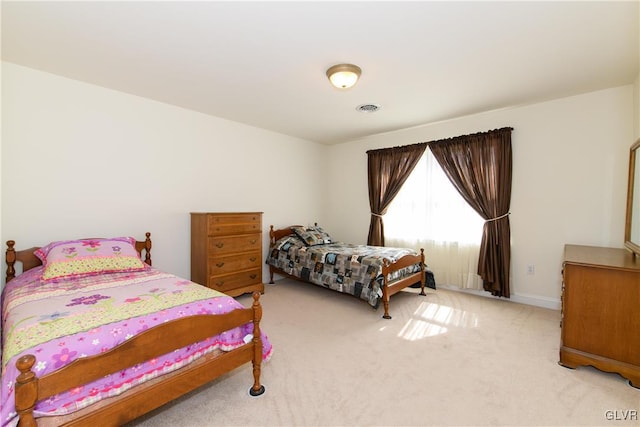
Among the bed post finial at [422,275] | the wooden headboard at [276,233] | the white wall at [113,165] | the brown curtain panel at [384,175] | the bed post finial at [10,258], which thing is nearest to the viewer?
the bed post finial at [10,258]

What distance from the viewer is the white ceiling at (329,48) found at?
1.88m

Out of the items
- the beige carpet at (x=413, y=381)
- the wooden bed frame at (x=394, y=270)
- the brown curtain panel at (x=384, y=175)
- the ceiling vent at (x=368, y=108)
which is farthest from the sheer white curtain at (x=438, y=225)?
the ceiling vent at (x=368, y=108)

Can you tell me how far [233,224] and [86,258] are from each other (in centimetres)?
155

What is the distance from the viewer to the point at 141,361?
58.2 inches

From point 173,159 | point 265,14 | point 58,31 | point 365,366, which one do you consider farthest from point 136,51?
point 365,366

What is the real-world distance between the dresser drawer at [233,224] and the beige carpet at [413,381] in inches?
48.5

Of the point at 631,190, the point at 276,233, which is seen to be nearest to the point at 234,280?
the point at 276,233

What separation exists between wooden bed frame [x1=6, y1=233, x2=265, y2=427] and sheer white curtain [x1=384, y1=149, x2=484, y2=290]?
3.29 metres

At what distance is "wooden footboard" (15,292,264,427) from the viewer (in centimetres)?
116

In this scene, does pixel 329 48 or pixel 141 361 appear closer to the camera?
pixel 141 361

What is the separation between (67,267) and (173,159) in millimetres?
1709

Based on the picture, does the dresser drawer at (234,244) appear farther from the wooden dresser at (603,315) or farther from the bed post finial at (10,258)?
the wooden dresser at (603,315)

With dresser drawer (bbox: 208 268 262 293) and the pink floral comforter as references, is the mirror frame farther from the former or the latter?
dresser drawer (bbox: 208 268 262 293)

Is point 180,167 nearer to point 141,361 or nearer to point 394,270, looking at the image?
point 141,361
